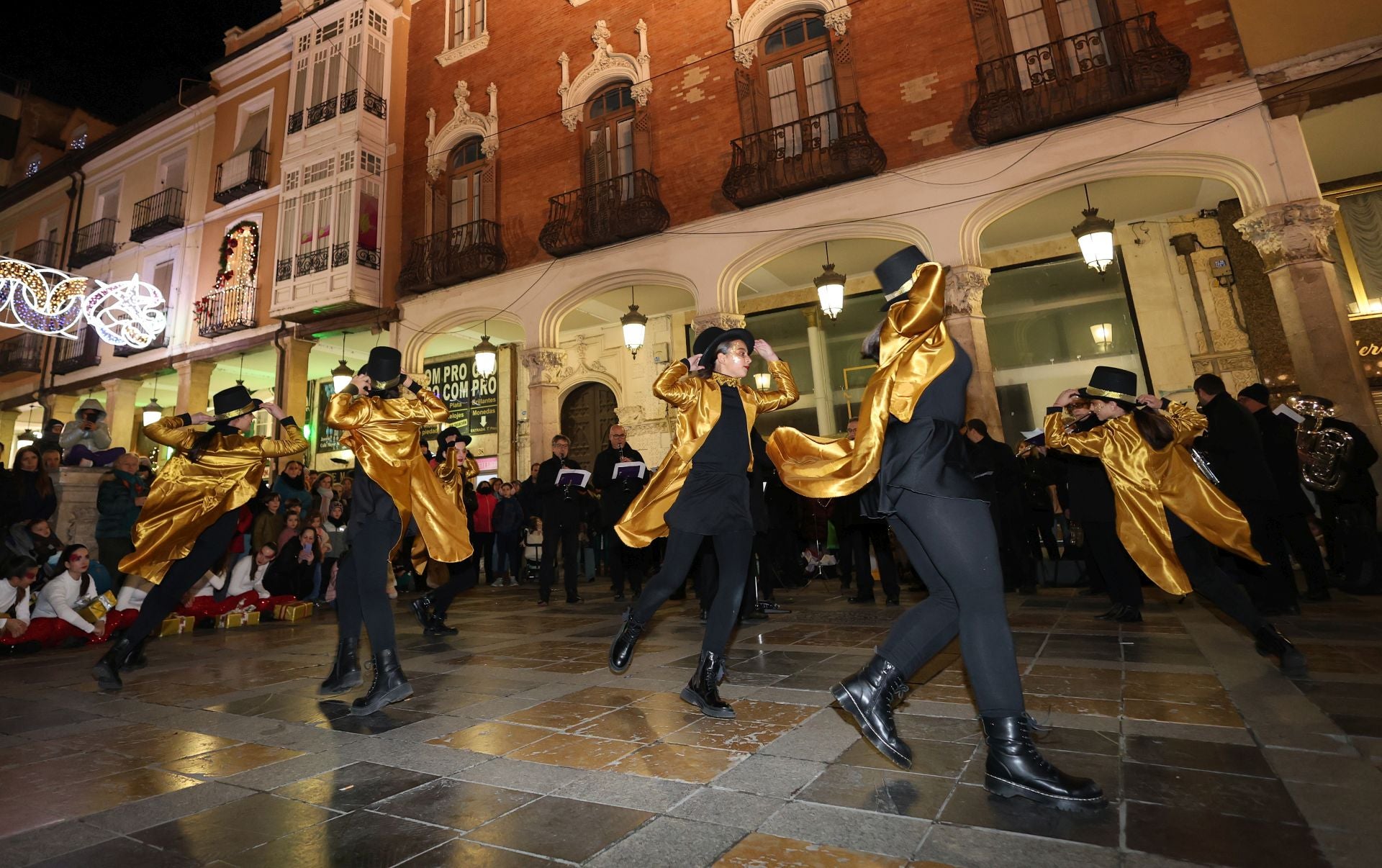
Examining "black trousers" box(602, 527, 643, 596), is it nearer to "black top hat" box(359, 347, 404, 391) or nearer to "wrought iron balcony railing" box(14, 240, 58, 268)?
"black top hat" box(359, 347, 404, 391)

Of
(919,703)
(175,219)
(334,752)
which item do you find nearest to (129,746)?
(334,752)

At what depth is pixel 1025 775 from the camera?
82.2 inches

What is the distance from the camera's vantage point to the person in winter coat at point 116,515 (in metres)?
7.86

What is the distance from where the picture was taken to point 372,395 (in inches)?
155

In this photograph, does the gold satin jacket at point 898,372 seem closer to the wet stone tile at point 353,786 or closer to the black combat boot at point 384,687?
the wet stone tile at point 353,786

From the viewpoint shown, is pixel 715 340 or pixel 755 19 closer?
pixel 715 340

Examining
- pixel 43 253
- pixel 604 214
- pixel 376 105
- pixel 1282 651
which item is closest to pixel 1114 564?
pixel 1282 651

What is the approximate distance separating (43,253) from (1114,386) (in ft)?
101

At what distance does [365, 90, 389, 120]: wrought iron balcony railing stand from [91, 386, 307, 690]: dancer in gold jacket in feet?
46.2

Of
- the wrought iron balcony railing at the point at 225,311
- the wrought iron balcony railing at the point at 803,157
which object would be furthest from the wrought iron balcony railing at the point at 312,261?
the wrought iron balcony railing at the point at 803,157

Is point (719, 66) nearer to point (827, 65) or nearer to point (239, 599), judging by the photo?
point (827, 65)

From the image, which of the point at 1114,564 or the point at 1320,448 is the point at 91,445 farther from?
the point at 1320,448

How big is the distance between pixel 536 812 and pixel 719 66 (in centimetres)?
1376

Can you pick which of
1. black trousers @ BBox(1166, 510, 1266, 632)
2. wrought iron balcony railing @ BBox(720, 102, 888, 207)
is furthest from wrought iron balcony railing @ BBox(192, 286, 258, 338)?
black trousers @ BBox(1166, 510, 1266, 632)
